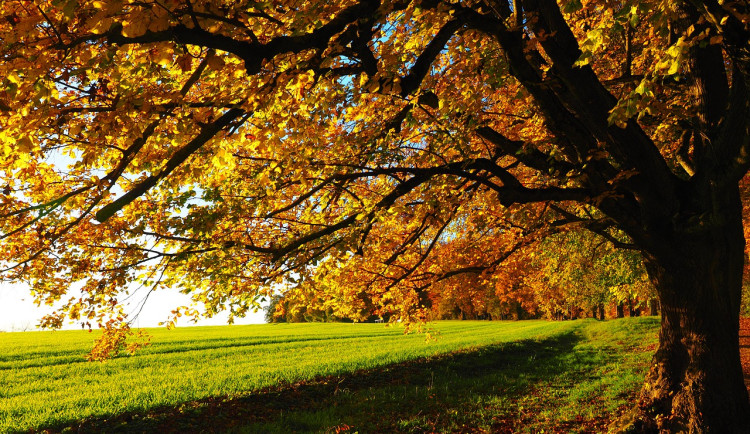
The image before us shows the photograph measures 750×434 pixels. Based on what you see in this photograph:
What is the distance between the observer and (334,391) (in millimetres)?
12852

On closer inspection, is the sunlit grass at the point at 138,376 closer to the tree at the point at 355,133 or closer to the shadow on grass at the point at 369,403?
the shadow on grass at the point at 369,403

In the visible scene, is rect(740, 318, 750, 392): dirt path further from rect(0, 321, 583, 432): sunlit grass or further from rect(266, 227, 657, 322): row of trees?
rect(0, 321, 583, 432): sunlit grass

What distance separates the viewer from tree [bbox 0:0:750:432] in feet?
12.7

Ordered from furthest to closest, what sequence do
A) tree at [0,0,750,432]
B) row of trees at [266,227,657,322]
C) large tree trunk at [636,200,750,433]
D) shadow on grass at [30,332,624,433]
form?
row of trees at [266,227,657,322] < shadow on grass at [30,332,624,433] < large tree trunk at [636,200,750,433] < tree at [0,0,750,432]

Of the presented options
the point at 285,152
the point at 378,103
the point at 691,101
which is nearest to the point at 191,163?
the point at 285,152

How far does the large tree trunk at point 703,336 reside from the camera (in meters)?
6.36

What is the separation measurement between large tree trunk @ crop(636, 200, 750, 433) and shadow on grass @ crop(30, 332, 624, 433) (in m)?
3.44

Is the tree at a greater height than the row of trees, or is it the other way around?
the tree

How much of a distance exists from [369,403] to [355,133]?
733cm

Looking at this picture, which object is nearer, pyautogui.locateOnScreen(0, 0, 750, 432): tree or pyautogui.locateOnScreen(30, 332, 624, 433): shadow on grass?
pyautogui.locateOnScreen(0, 0, 750, 432): tree

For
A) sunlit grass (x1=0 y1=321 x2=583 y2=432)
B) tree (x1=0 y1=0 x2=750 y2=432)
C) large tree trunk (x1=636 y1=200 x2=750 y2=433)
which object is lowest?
sunlit grass (x1=0 y1=321 x2=583 y2=432)

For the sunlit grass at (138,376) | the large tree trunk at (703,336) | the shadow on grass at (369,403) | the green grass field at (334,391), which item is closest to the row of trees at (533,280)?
the green grass field at (334,391)

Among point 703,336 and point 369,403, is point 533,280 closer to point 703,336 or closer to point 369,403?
point 369,403

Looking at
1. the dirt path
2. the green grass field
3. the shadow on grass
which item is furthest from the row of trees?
the dirt path
